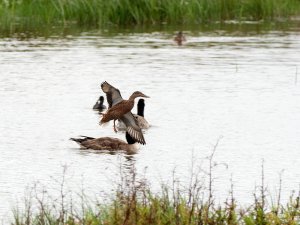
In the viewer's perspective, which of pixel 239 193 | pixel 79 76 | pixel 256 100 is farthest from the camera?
pixel 79 76

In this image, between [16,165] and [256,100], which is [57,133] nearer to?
[16,165]

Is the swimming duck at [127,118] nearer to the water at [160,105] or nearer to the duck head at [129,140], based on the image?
the duck head at [129,140]

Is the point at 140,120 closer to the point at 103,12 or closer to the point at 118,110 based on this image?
the point at 118,110

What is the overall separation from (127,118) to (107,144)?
795mm

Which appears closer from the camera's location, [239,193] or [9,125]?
[239,193]

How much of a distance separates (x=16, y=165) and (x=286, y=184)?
11.4ft

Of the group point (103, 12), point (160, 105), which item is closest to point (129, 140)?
point (160, 105)

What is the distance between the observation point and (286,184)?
12.6m

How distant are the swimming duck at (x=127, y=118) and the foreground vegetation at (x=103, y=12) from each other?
15.1m

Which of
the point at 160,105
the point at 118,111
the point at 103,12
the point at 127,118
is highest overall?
the point at 103,12

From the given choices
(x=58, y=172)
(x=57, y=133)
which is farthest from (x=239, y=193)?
(x=57, y=133)

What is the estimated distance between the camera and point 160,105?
64.9ft

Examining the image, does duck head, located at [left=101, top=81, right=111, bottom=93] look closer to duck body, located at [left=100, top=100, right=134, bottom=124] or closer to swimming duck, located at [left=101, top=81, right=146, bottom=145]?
swimming duck, located at [left=101, top=81, right=146, bottom=145]

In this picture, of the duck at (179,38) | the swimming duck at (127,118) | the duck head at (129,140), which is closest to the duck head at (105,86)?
the swimming duck at (127,118)
